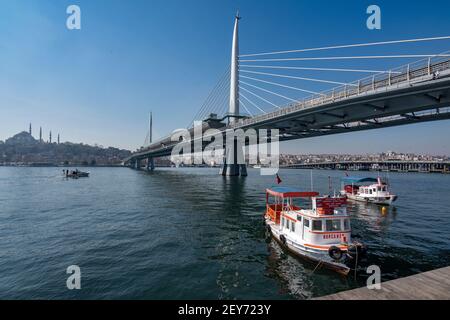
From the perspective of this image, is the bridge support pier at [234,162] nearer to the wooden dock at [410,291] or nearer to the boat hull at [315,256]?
the boat hull at [315,256]

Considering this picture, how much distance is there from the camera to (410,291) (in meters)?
8.79

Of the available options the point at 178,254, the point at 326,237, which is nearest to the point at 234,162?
the point at 178,254

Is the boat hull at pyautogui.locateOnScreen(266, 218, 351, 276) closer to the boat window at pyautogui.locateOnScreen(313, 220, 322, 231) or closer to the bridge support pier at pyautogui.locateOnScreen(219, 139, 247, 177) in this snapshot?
the boat window at pyautogui.locateOnScreen(313, 220, 322, 231)

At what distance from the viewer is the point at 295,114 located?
139ft

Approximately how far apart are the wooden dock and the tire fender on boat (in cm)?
348

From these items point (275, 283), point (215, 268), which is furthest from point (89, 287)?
point (275, 283)

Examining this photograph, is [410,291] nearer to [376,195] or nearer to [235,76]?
[376,195]

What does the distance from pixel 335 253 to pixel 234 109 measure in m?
60.5

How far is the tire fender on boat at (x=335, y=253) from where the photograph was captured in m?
13.0

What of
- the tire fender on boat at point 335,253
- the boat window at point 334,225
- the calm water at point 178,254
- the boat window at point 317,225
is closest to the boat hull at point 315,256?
the tire fender on boat at point 335,253

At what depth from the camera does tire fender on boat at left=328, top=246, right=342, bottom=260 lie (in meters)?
13.0

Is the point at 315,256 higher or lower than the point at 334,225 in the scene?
lower

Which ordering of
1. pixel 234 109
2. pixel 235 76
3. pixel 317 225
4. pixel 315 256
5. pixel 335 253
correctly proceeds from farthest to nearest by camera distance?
pixel 235 76
pixel 234 109
pixel 317 225
pixel 315 256
pixel 335 253

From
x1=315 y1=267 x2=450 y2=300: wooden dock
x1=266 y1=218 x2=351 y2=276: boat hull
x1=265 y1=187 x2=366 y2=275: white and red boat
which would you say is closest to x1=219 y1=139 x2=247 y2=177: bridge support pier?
x1=266 y1=218 x2=351 y2=276: boat hull
